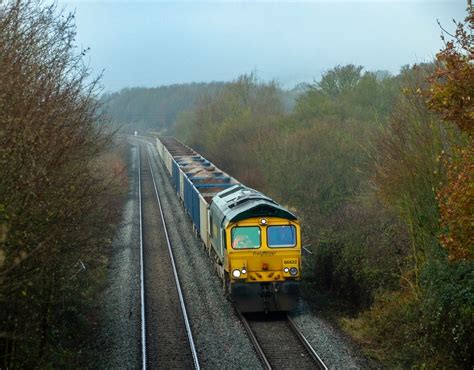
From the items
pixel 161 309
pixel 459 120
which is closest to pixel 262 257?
pixel 161 309

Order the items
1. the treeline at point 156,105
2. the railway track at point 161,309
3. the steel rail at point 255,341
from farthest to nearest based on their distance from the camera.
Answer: the treeline at point 156,105 → the railway track at point 161,309 → the steel rail at point 255,341

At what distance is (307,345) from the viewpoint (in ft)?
43.1

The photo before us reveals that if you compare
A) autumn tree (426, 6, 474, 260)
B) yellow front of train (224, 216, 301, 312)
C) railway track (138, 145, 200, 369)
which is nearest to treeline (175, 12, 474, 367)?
autumn tree (426, 6, 474, 260)

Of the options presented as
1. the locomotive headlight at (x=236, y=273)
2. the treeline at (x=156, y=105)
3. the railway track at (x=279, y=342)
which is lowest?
the railway track at (x=279, y=342)

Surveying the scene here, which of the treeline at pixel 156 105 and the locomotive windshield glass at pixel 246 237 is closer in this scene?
the locomotive windshield glass at pixel 246 237

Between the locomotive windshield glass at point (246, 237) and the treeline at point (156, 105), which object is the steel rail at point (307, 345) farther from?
the treeline at point (156, 105)

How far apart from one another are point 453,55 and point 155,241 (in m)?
17.2

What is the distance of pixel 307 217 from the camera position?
25.8 meters

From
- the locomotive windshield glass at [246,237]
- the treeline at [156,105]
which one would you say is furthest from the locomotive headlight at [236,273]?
the treeline at [156,105]

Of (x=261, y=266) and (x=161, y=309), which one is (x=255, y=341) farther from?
(x=161, y=309)

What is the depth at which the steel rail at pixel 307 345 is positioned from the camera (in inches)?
476

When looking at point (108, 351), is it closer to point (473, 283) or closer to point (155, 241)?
point (473, 283)

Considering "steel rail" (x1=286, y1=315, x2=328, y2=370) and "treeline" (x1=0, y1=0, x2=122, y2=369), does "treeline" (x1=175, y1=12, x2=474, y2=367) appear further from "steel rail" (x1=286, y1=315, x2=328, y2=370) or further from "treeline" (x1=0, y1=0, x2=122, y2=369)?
"treeline" (x1=0, y1=0, x2=122, y2=369)

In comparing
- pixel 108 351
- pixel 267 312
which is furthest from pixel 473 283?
pixel 108 351
